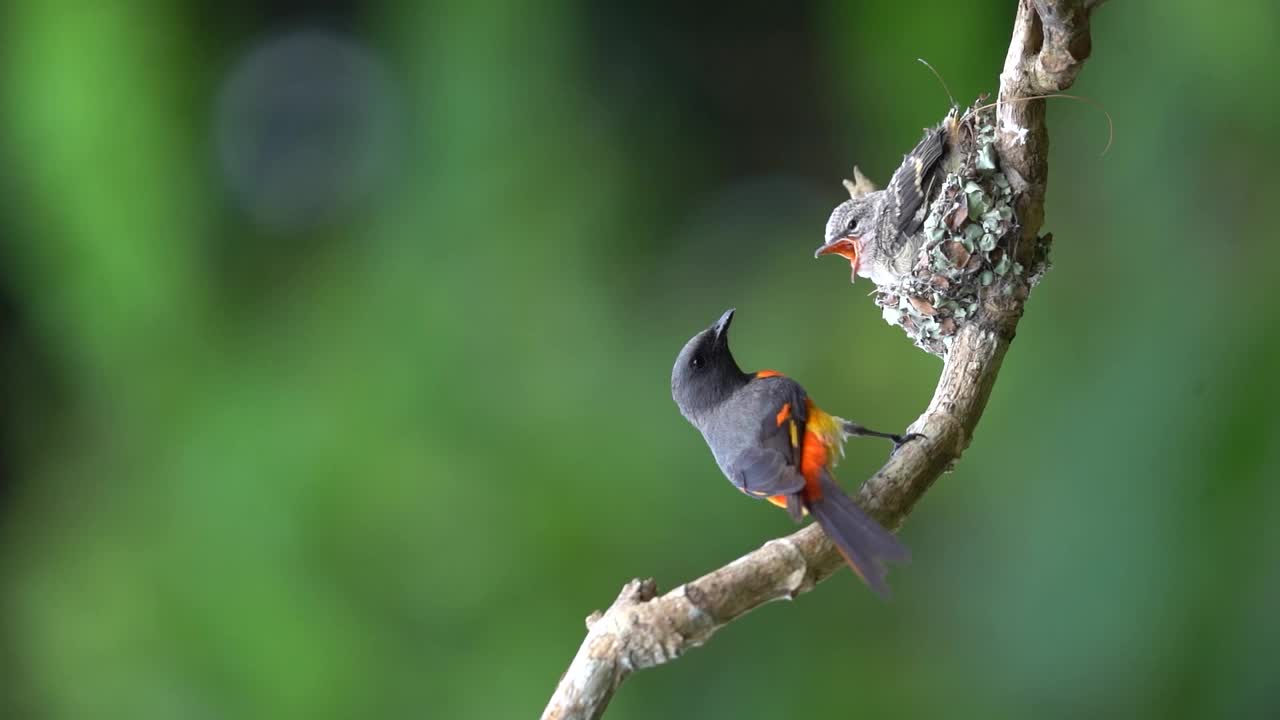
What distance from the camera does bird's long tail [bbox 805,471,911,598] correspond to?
53.4 inches

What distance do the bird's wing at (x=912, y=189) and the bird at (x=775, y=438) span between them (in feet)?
1.61

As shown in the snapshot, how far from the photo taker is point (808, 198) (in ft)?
10.9

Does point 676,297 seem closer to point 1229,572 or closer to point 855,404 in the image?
point 855,404

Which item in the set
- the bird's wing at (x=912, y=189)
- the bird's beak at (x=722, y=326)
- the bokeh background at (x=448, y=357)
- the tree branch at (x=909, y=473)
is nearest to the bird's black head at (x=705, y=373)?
the bird's beak at (x=722, y=326)

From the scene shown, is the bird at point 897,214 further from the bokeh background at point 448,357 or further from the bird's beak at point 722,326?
the bokeh background at point 448,357

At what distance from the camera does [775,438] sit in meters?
1.64

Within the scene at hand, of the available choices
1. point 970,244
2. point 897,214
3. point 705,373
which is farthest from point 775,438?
point 897,214

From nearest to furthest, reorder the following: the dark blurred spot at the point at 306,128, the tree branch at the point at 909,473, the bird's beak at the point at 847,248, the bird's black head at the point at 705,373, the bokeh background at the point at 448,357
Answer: the tree branch at the point at 909,473
the bird's black head at the point at 705,373
the bird's beak at the point at 847,248
the bokeh background at the point at 448,357
the dark blurred spot at the point at 306,128

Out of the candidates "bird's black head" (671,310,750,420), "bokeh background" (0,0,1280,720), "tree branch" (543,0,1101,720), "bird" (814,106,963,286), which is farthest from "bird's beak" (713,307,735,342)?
"bokeh background" (0,0,1280,720)

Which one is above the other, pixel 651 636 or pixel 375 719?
pixel 651 636

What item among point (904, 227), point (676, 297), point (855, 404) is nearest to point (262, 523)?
point (676, 297)

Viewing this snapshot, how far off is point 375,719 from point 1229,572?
2506 millimetres

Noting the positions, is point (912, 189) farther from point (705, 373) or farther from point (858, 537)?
point (858, 537)

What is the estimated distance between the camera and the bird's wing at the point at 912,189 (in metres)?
2.03
